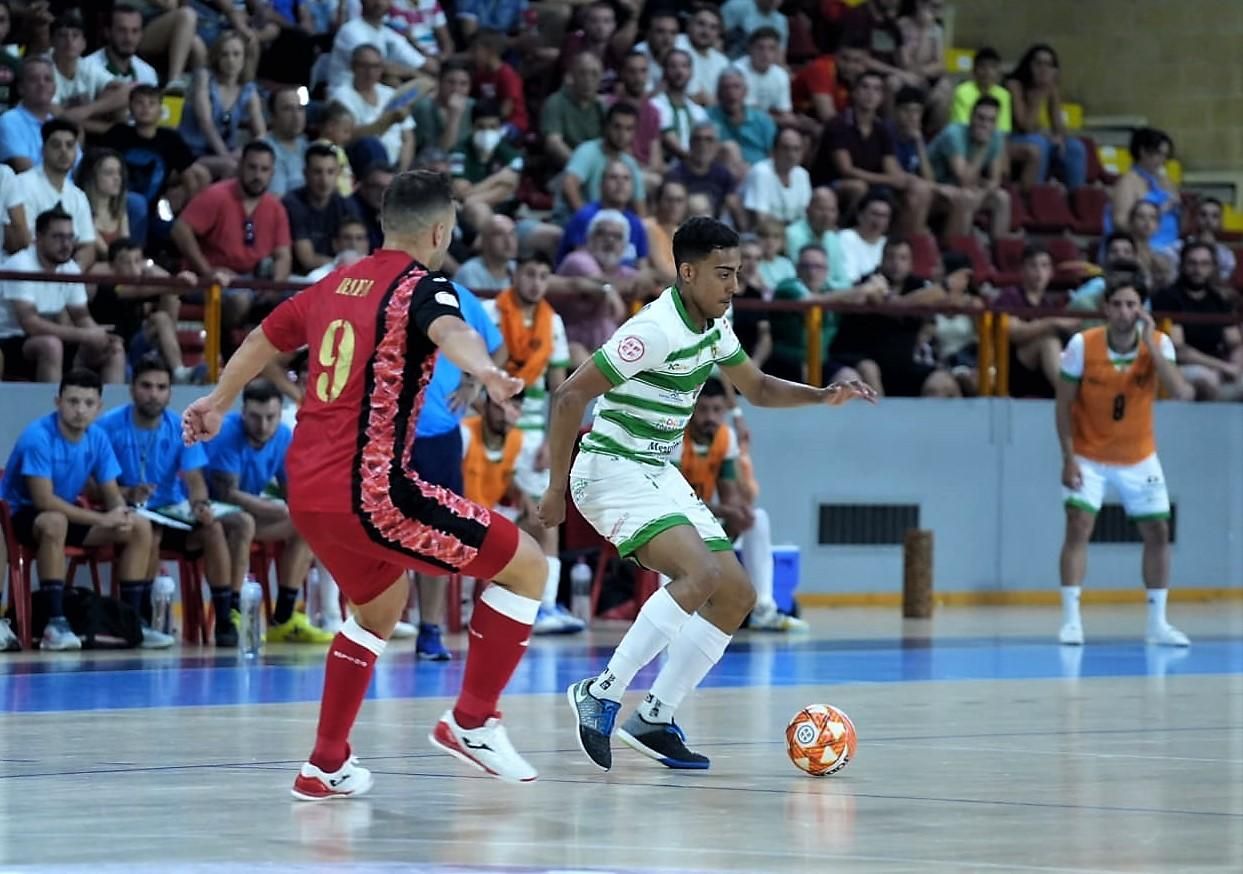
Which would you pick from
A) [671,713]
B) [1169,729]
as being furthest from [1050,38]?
[671,713]

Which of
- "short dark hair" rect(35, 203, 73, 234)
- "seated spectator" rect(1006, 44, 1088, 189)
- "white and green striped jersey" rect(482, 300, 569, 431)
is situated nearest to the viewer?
"short dark hair" rect(35, 203, 73, 234)

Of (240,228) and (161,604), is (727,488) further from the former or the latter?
(161,604)

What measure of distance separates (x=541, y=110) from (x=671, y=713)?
12.3m

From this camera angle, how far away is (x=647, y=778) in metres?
7.63

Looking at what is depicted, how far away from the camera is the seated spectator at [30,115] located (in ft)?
52.4

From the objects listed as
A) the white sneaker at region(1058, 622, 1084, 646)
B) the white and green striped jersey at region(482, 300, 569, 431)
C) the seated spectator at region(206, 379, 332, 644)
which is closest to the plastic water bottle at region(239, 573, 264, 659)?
the seated spectator at region(206, 379, 332, 644)

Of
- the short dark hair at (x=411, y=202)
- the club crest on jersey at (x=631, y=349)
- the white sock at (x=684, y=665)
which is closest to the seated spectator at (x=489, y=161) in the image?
the club crest on jersey at (x=631, y=349)

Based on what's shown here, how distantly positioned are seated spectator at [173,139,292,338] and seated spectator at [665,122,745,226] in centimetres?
416

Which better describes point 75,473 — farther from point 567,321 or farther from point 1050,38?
point 1050,38

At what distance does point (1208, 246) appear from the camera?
20719mm

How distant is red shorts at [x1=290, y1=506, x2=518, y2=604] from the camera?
686 centimetres

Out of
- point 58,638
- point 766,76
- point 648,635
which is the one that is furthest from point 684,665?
point 766,76

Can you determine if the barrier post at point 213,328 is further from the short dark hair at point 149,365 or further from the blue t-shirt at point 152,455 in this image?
the blue t-shirt at point 152,455

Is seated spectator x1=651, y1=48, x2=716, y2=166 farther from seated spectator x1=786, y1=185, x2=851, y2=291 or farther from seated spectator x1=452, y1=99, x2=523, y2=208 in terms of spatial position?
seated spectator x1=452, y1=99, x2=523, y2=208
